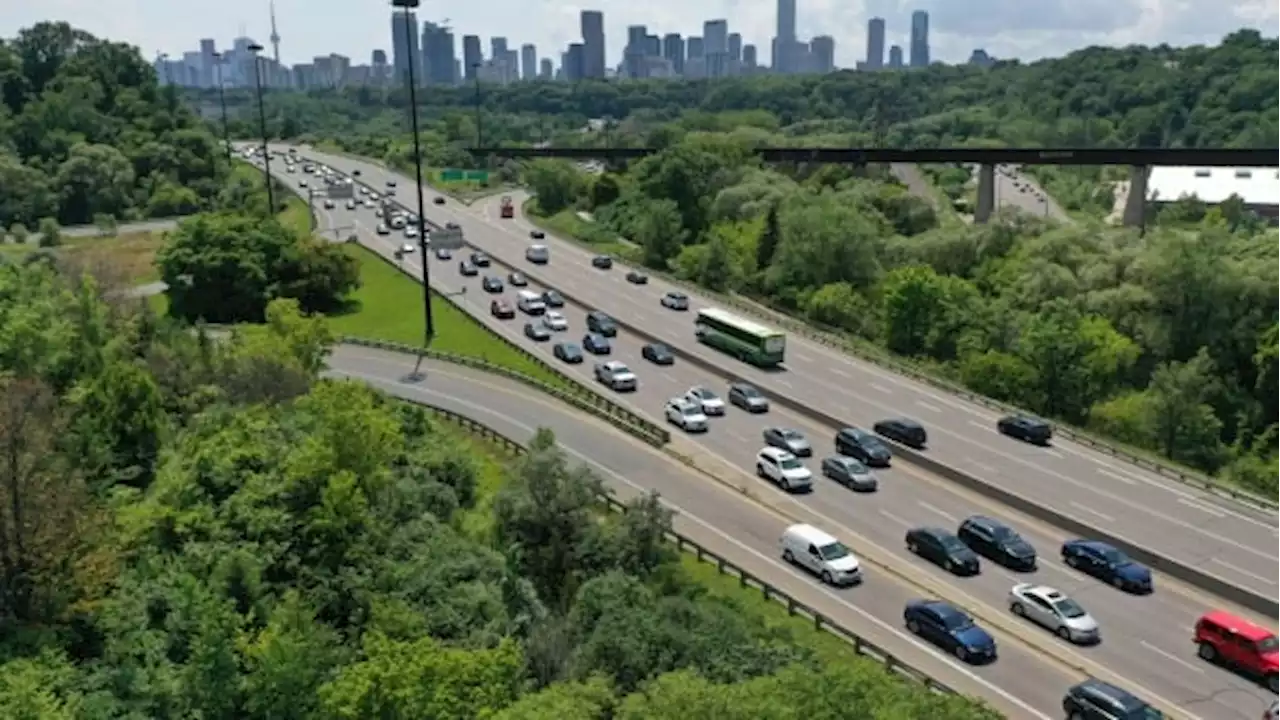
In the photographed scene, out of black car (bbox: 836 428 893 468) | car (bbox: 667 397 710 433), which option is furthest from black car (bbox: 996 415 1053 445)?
car (bbox: 667 397 710 433)

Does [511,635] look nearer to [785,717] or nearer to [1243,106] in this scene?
[785,717]

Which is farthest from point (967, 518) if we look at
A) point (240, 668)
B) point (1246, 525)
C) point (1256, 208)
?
point (1256, 208)

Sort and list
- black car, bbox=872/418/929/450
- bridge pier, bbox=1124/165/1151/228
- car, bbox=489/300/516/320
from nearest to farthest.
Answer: black car, bbox=872/418/929/450, car, bbox=489/300/516/320, bridge pier, bbox=1124/165/1151/228

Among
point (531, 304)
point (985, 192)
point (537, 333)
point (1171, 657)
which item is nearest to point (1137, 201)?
point (985, 192)

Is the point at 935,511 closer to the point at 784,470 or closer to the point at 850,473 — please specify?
the point at 850,473

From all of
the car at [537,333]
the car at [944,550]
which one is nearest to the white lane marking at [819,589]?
the car at [944,550]

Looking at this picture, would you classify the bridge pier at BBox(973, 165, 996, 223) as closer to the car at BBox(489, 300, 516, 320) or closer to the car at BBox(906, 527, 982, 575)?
the car at BBox(489, 300, 516, 320)

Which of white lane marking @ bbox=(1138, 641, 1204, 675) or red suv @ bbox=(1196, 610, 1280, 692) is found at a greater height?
red suv @ bbox=(1196, 610, 1280, 692)
